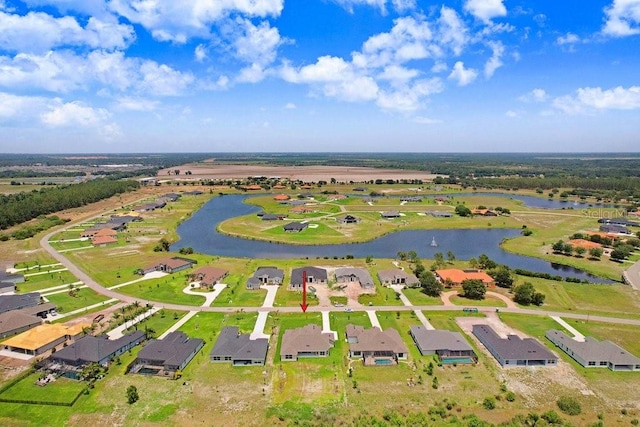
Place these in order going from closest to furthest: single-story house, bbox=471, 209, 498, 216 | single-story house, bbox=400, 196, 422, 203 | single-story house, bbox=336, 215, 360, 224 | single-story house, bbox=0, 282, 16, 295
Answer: single-story house, bbox=0, 282, 16, 295, single-story house, bbox=336, 215, 360, 224, single-story house, bbox=471, 209, 498, 216, single-story house, bbox=400, 196, 422, 203

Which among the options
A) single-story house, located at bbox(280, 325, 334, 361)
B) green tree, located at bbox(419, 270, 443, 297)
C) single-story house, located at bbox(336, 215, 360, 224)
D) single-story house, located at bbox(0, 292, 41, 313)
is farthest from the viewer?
single-story house, located at bbox(336, 215, 360, 224)

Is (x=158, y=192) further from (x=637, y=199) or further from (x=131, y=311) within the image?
(x=637, y=199)

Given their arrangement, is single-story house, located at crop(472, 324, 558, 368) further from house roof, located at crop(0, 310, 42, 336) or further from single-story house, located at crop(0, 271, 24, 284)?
single-story house, located at crop(0, 271, 24, 284)

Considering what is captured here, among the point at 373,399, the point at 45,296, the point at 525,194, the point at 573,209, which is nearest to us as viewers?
the point at 373,399

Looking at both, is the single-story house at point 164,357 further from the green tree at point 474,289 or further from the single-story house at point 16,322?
the green tree at point 474,289

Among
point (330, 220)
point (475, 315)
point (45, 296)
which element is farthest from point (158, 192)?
point (475, 315)

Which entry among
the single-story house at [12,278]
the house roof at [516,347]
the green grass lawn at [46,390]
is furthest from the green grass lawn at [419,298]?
the single-story house at [12,278]

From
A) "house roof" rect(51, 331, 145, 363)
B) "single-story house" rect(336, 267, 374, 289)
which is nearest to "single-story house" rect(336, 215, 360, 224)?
"single-story house" rect(336, 267, 374, 289)
